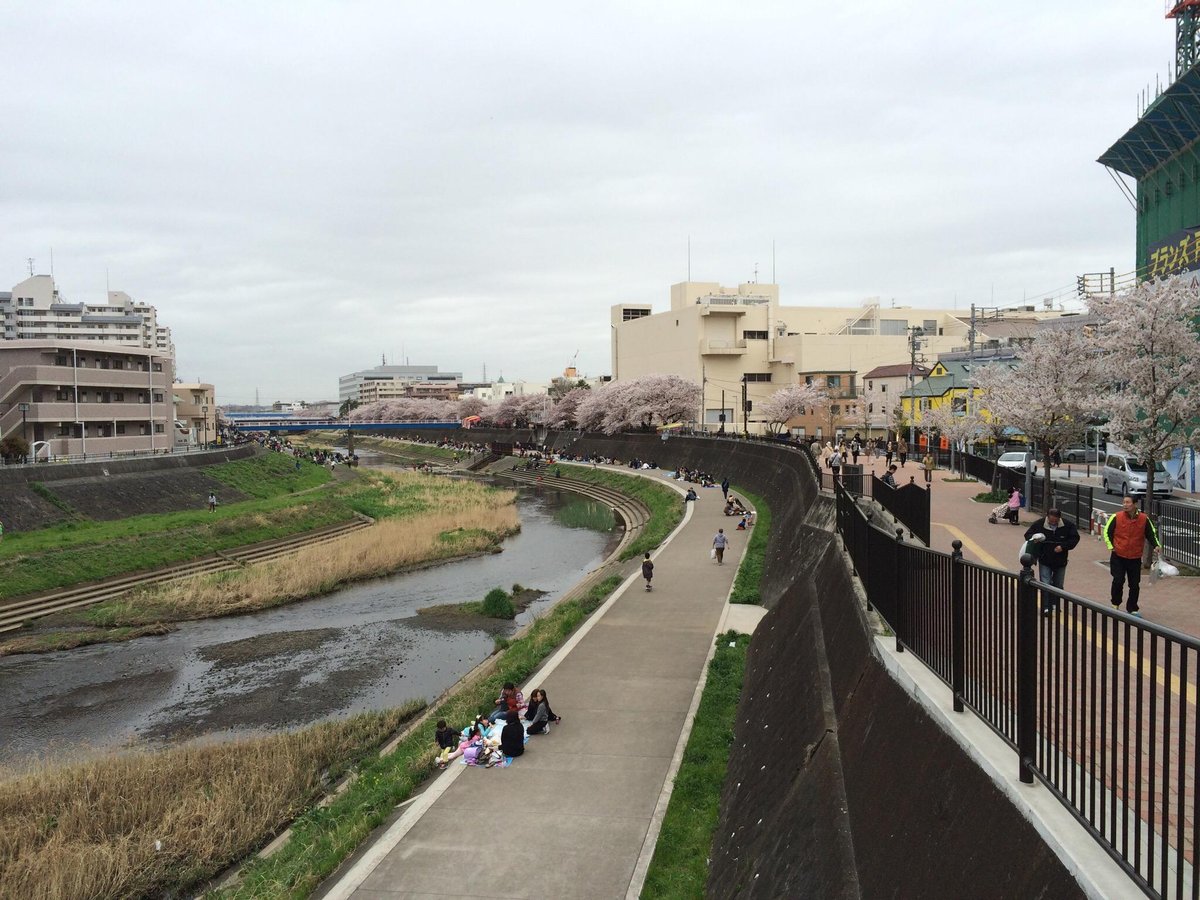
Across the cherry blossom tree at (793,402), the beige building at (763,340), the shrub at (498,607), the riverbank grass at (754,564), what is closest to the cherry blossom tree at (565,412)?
the beige building at (763,340)

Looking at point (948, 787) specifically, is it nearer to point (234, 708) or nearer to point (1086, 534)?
point (1086, 534)

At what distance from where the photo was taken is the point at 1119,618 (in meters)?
3.38

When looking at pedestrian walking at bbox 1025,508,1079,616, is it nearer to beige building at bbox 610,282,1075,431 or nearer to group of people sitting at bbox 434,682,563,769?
group of people sitting at bbox 434,682,563,769

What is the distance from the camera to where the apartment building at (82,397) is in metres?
43.4

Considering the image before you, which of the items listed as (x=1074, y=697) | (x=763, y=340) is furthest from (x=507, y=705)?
(x=763, y=340)

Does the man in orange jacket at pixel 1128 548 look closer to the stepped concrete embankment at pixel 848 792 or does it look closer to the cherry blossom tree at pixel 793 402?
the stepped concrete embankment at pixel 848 792

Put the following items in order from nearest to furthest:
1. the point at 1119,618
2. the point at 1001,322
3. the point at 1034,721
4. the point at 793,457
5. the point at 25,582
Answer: the point at 1119,618 → the point at 1034,721 → the point at 25,582 → the point at 793,457 → the point at 1001,322

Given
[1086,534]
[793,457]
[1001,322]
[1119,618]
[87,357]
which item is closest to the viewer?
[1119,618]

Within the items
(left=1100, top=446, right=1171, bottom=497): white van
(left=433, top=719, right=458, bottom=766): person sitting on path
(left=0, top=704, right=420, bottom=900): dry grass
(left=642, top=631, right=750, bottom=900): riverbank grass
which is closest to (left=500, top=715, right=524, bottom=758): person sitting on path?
(left=433, top=719, right=458, bottom=766): person sitting on path

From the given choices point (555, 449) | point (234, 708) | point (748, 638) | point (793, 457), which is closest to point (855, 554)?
point (748, 638)

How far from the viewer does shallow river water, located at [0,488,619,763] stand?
1758 centimetres

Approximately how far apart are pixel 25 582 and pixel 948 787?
32.0m

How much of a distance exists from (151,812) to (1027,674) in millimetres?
12748

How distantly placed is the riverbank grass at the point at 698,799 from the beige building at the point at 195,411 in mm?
64670
